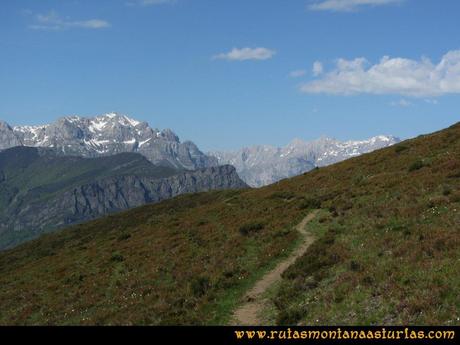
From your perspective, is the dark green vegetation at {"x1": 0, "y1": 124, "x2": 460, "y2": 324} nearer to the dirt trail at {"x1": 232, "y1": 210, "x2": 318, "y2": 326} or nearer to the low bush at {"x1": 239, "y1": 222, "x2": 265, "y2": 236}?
the low bush at {"x1": 239, "y1": 222, "x2": 265, "y2": 236}

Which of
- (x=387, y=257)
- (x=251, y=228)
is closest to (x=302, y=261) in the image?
(x=387, y=257)

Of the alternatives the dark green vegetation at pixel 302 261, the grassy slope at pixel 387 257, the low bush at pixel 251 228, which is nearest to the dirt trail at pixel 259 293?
the dark green vegetation at pixel 302 261

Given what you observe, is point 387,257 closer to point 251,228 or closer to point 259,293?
point 259,293

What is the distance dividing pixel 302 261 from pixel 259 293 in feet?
9.33

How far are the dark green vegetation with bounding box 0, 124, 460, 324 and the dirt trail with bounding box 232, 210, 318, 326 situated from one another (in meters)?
0.67

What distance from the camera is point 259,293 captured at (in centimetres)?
2256

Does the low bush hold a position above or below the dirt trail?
above

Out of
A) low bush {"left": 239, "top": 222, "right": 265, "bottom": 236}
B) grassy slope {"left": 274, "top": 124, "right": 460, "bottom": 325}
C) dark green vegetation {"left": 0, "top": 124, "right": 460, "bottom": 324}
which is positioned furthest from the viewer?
low bush {"left": 239, "top": 222, "right": 265, "bottom": 236}

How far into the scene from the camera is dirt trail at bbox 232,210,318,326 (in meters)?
19.7

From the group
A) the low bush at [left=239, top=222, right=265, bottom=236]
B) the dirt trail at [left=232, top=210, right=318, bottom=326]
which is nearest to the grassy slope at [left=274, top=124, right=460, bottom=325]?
the dirt trail at [left=232, top=210, right=318, bottom=326]

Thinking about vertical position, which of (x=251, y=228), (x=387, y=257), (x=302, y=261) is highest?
(x=251, y=228)

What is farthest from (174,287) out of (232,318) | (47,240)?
(47,240)

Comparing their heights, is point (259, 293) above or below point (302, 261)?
below
